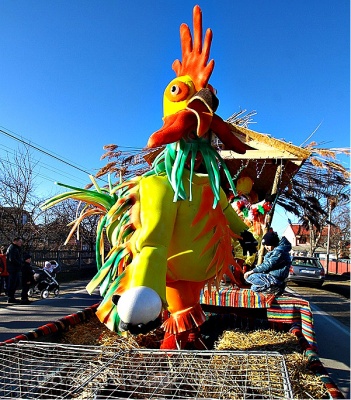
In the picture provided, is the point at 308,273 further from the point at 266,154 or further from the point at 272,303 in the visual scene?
the point at 272,303

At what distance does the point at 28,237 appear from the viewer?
37.7ft

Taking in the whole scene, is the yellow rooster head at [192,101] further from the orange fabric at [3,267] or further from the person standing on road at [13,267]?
the orange fabric at [3,267]

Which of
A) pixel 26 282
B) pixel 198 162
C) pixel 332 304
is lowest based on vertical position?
pixel 332 304

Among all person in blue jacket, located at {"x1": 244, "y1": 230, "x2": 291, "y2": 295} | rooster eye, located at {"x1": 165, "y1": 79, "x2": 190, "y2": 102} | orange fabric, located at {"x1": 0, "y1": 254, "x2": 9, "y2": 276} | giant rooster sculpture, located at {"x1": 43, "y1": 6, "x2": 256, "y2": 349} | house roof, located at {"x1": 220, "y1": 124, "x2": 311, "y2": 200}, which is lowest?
orange fabric, located at {"x1": 0, "y1": 254, "x2": 9, "y2": 276}

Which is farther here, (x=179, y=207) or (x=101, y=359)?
(x=179, y=207)

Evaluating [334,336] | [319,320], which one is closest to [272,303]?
[334,336]

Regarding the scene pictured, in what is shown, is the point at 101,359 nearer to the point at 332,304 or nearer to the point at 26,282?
the point at 26,282

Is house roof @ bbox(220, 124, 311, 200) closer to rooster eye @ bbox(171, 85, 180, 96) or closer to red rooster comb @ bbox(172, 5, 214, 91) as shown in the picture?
red rooster comb @ bbox(172, 5, 214, 91)

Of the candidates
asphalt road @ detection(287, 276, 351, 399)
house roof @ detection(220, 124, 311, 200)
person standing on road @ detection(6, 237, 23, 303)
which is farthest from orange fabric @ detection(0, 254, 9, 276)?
asphalt road @ detection(287, 276, 351, 399)

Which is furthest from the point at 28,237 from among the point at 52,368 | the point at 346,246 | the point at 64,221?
the point at 346,246

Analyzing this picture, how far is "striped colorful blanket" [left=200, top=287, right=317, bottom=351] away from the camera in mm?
3082

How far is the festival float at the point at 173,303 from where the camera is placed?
176 cm

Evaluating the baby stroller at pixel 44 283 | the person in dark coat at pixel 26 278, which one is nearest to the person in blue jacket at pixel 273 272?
the person in dark coat at pixel 26 278

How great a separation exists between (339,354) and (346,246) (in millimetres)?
28781
